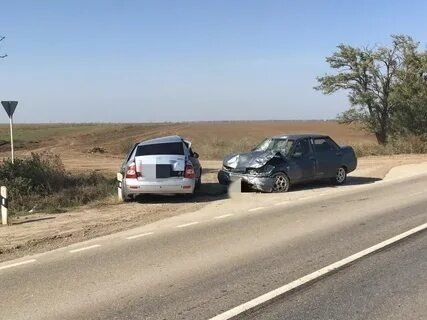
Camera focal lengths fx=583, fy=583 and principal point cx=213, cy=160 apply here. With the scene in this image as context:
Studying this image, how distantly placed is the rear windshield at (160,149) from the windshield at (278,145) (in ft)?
11.1

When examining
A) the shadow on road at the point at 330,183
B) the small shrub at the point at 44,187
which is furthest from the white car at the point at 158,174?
the shadow on road at the point at 330,183

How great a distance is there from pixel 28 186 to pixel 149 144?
333 centimetres

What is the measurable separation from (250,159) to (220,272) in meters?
9.33

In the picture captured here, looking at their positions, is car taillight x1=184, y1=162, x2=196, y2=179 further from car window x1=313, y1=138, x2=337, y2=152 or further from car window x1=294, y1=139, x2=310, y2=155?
car window x1=313, y1=138, x2=337, y2=152

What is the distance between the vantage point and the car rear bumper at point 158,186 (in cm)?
1385

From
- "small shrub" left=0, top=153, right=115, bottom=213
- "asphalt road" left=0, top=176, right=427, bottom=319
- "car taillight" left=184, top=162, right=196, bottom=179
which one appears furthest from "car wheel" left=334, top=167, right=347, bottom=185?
"small shrub" left=0, top=153, right=115, bottom=213

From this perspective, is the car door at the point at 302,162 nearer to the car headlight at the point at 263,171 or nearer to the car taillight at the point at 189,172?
the car headlight at the point at 263,171

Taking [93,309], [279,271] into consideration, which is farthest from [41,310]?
[279,271]

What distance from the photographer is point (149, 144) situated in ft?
48.8

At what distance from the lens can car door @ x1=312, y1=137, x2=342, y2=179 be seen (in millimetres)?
17234

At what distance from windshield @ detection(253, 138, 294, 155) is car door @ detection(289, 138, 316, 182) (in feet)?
0.69

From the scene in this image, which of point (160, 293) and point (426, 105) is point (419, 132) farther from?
point (160, 293)

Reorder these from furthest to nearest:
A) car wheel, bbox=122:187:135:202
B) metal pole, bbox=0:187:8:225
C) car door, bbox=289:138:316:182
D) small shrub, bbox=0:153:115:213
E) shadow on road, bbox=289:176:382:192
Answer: shadow on road, bbox=289:176:382:192, car door, bbox=289:138:316:182, car wheel, bbox=122:187:135:202, small shrub, bbox=0:153:115:213, metal pole, bbox=0:187:8:225

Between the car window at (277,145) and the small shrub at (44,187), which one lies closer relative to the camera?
the small shrub at (44,187)
